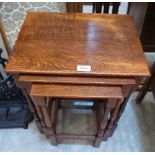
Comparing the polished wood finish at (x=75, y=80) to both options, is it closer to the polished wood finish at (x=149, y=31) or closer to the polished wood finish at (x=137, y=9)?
the polished wood finish at (x=137, y=9)

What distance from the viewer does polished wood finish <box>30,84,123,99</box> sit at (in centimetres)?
62

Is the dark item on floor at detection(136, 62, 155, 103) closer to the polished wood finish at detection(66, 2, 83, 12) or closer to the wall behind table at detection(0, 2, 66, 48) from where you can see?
the polished wood finish at detection(66, 2, 83, 12)

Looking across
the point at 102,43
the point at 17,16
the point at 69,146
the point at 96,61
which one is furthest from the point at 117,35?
the point at 17,16

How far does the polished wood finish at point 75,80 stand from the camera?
0.63 meters

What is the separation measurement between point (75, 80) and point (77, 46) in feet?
0.55

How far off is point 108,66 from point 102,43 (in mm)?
142

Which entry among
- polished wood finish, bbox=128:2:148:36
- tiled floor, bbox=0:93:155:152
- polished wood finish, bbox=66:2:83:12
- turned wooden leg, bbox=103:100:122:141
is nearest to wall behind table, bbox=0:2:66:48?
polished wood finish, bbox=66:2:83:12

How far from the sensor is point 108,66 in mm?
645

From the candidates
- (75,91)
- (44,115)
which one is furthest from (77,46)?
(44,115)

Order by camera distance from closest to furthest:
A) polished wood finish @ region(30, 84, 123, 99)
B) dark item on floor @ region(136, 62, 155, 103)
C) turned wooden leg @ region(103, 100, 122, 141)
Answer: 1. polished wood finish @ region(30, 84, 123, 99)
2. turned wooden leg @ region(103, 100, 122, 141)
3. dark item on floor @ region(136, 62, 155, 103)

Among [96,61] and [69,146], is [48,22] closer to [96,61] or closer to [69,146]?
[96,61]

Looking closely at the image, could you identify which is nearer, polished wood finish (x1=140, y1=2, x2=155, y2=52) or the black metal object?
the black metal object

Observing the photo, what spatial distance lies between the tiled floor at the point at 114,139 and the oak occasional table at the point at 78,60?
1.24 ft

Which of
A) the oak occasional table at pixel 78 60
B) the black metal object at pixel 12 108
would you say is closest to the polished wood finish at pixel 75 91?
the oak occasional table at pixel 78 60
